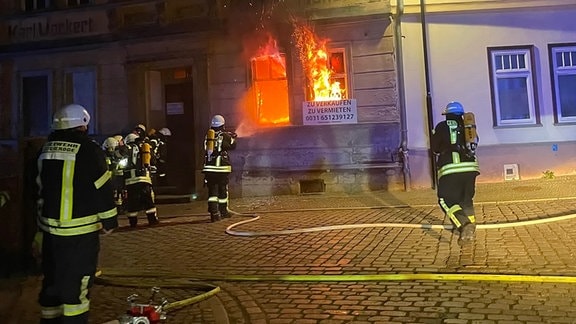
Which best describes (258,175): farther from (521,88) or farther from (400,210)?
(521,88)

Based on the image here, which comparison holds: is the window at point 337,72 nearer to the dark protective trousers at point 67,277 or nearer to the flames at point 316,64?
the flames at point 316,64

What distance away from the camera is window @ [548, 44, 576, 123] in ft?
39.5

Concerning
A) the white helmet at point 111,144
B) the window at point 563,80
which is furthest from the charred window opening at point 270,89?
the window at point 563,80

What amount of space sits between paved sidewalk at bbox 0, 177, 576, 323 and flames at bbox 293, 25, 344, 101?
3.69 metres

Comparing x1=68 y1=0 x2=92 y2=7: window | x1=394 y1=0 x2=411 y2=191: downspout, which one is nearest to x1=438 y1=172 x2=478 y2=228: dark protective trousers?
x1=394 y1=0 x2=411 y2=191: downspout

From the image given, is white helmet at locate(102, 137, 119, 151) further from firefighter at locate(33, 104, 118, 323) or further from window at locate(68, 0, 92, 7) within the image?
firefighter at locate(33, 104, 118, 323)

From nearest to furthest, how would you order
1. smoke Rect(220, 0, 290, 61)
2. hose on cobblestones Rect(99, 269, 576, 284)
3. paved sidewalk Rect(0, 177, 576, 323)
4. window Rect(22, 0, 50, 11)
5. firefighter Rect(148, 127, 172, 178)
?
1. paved sidewalk Rect(0, 177, 576, 323)
2. hose on cobblestones Rect(99, 269, 576, 284)
3. firefighter Rect(148, 127, 172, 178)
4. smoke Rect(220, 0, 290, 61)
5. window Rect(22, 0, 50, 11)

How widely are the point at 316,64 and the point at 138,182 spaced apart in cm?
544

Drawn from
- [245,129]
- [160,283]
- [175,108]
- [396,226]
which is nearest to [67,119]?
[160,283]

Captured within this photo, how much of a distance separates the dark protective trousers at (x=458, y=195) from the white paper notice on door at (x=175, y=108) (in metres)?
9.08

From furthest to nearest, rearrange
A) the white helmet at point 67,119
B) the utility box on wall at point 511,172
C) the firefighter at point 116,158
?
the utility box on wall at point 511,172, the firefighter at point 116,158, the white helmet at point 67,119

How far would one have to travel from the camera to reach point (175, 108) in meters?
14.0

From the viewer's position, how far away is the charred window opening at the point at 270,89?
42.0 feet

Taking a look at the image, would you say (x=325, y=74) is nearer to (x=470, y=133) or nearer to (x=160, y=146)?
(x=160, y=146)
